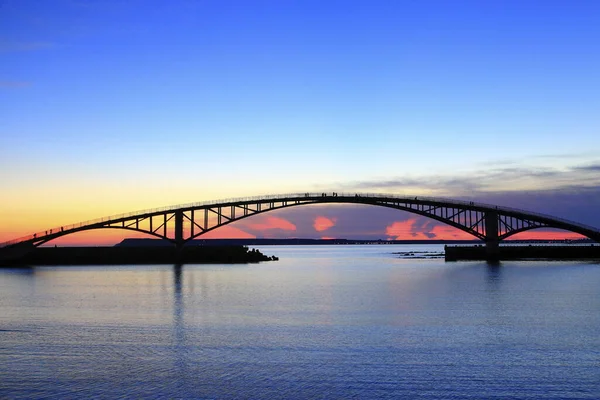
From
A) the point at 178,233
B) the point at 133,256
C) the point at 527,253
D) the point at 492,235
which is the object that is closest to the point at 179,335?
the point at 178,233

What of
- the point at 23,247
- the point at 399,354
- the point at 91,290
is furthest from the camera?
the point at 23,247

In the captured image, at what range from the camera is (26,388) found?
846 inches

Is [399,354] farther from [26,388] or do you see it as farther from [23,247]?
[23,247]

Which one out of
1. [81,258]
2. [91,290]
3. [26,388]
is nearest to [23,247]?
[81,258]

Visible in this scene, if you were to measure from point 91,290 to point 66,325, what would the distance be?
24070 millimetres

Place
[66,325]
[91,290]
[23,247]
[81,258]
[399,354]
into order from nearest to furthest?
[399,354]
[66,325]
[91,290]
[23,247]
[81,258]

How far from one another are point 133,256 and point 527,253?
7139 cm

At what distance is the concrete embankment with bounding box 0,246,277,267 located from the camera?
111438 mm

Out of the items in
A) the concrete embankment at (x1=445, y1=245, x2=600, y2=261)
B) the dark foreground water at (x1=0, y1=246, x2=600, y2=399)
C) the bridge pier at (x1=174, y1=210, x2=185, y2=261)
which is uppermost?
the bridge pier at (x1=174, y1=210, x2=185, y2=261)

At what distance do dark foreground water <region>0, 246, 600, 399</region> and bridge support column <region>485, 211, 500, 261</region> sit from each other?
2172 inches

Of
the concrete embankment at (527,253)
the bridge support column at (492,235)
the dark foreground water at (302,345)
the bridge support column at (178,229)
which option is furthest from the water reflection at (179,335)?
the concrete embankment at (527,253)

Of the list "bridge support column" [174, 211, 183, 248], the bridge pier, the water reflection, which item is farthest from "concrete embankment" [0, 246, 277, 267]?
the water reflection

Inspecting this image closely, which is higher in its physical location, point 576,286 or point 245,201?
point 245,201

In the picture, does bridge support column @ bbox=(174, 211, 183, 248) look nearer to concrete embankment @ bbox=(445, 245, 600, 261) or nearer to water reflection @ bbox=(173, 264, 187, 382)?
concrete embankment @ bbox=(445, 245, 600, 261)
